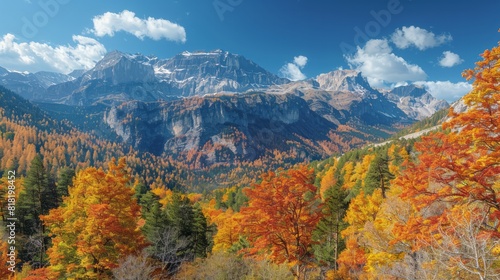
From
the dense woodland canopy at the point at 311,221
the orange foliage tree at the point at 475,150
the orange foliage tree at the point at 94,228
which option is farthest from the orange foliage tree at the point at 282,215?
the orange foliage tree at the point at 475,150

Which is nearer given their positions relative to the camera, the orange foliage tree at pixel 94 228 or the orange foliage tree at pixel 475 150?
the orange foliage tree at pixel 475 150

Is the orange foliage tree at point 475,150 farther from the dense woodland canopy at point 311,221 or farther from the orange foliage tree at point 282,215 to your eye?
the orange foliage tree at point 282,215

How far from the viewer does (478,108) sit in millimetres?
9977

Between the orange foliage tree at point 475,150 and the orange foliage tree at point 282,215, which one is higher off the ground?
the orange foliage tree at point 475,150

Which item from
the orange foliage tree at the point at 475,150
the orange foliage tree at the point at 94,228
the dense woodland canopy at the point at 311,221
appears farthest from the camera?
the orange foliage tree at the point at 94,228

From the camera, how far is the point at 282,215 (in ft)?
72.7

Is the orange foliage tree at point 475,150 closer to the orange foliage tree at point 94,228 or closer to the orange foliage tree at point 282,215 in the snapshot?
the orange foliage tree at point 282,215

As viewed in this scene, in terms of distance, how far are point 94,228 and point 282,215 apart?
14.3m

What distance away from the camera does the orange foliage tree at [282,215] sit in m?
21.5

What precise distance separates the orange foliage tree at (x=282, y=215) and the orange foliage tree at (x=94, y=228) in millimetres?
10041

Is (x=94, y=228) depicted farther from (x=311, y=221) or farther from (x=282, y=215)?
(x=311, y=221)

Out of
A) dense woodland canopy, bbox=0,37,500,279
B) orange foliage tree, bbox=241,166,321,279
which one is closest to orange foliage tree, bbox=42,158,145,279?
dense woodland canopy, bbox=0,37,500,279

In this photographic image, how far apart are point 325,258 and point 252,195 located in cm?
2212

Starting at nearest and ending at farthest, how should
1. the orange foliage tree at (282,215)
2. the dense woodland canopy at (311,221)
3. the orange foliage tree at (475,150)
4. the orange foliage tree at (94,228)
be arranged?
the orange foliage tree at (475,150) < the dense woodland canopy at (311,221) < the orange foliage tree at (282,215) < the orange foliage tree at (94,228)
